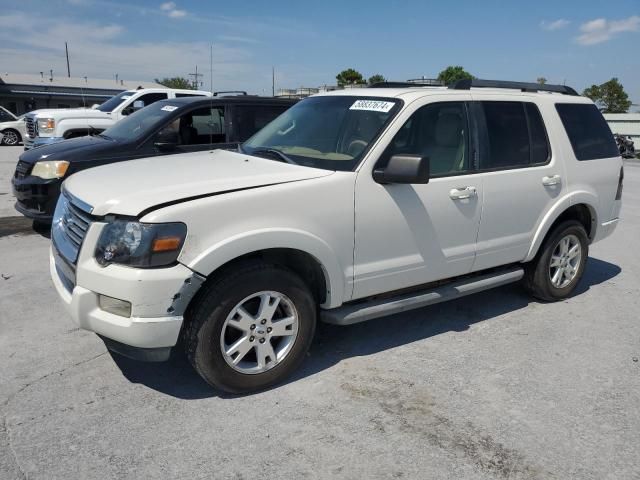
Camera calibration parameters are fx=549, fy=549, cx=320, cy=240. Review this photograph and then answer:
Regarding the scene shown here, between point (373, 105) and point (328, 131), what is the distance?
1.26ft

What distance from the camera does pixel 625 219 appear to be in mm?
9414

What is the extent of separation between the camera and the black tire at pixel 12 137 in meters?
21.2

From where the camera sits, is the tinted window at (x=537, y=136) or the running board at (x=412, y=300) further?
the tinted window at (x=537, y=136)

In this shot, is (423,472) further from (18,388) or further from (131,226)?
(18,388)

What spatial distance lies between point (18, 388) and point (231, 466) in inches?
61.5

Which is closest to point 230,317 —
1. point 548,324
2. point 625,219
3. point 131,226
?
point 131,226

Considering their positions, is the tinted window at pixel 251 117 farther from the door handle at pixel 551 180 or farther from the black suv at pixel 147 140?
the door handle at pixel 551 180

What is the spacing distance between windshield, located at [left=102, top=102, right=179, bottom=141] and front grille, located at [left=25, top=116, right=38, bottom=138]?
5361mm

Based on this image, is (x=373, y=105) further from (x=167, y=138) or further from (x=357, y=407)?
(x=167, y=138)

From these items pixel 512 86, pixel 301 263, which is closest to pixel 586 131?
pixel 512 86

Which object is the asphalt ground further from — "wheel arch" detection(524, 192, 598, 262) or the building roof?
the building roof

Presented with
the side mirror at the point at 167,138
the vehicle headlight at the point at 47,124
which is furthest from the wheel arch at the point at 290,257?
the vehicle headlight at the point at 47,124

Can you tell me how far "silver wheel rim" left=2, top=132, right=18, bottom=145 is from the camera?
21.3m

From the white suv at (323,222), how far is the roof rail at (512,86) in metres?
0.02
